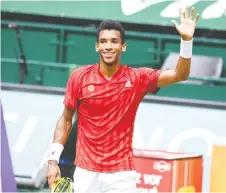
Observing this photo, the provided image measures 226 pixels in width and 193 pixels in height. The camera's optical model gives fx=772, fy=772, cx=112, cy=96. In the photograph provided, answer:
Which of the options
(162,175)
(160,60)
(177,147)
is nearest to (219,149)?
(162,175)

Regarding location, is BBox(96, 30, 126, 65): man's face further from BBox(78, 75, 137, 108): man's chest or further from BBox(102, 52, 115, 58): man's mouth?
BBox(78, 75, 137, 108): man's chest

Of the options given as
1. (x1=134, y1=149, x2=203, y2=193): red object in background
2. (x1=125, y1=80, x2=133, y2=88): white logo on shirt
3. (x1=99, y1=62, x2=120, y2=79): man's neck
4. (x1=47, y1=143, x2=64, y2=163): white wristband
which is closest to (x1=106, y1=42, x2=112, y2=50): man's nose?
(x1=99, y1=62, x2=120, y2=79): man's neck

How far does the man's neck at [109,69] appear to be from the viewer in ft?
16.1

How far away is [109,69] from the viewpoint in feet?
16.1

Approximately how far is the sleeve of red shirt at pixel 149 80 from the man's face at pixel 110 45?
229 millimetres

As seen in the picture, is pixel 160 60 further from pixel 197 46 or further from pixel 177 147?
pixel 177 147

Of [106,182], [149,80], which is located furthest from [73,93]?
[106,182]

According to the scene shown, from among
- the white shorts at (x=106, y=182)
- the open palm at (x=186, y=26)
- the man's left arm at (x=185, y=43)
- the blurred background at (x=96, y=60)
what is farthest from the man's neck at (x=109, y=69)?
the blurred background at (x=96, y=60)

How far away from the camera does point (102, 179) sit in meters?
4.84

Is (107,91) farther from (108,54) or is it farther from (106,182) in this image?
(106,182)

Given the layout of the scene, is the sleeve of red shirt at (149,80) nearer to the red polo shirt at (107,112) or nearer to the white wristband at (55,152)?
the red polo shirt at (107,112)

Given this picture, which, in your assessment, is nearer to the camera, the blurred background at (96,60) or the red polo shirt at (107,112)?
the red polo shirt at (107,112)

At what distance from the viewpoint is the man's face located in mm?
4785

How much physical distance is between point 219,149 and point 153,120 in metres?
2.06
